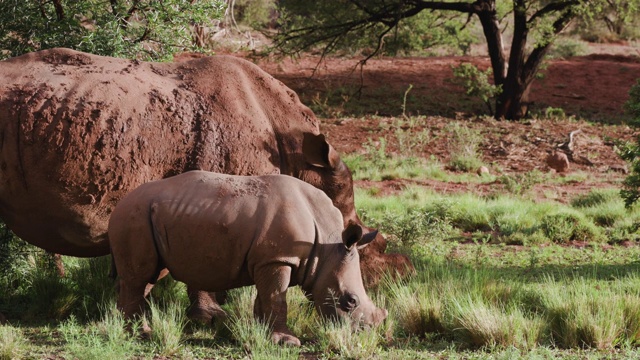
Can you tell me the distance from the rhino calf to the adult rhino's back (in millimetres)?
749

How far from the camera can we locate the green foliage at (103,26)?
9328mm

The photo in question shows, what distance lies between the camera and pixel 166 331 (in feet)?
20.2

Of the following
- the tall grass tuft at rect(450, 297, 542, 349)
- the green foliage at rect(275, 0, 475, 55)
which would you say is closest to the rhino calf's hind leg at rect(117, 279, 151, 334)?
the tall grass tuft at rect(450, 297, 542, 349)

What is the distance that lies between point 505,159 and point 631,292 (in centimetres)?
1063

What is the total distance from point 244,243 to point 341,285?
728 mm

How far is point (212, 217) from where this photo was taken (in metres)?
6.18

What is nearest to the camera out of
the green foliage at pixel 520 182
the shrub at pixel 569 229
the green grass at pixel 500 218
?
the green grass at pixel 500 218

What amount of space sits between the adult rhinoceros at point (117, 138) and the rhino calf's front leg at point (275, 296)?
978 millimetres

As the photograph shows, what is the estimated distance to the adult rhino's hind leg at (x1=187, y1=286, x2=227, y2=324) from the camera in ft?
22.8

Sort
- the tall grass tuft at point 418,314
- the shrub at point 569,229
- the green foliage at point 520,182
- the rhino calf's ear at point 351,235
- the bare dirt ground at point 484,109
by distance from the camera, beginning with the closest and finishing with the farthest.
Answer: the rhino calf's ear at point 351,235
the tall grass tuft at point 418,314
the shrub at point 569,229
the green foliage at point 520,182
the bare dirt ground at point 484,109

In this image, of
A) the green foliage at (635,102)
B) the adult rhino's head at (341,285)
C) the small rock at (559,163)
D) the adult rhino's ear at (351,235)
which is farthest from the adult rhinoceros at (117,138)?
the small rock at (559,163)

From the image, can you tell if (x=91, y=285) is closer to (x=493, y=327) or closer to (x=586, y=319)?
(x=493, y=327)

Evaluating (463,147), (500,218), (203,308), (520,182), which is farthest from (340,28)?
(203,308)

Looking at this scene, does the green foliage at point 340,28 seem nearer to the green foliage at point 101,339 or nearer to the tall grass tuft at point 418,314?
the tall grass tuft at point 418,314
